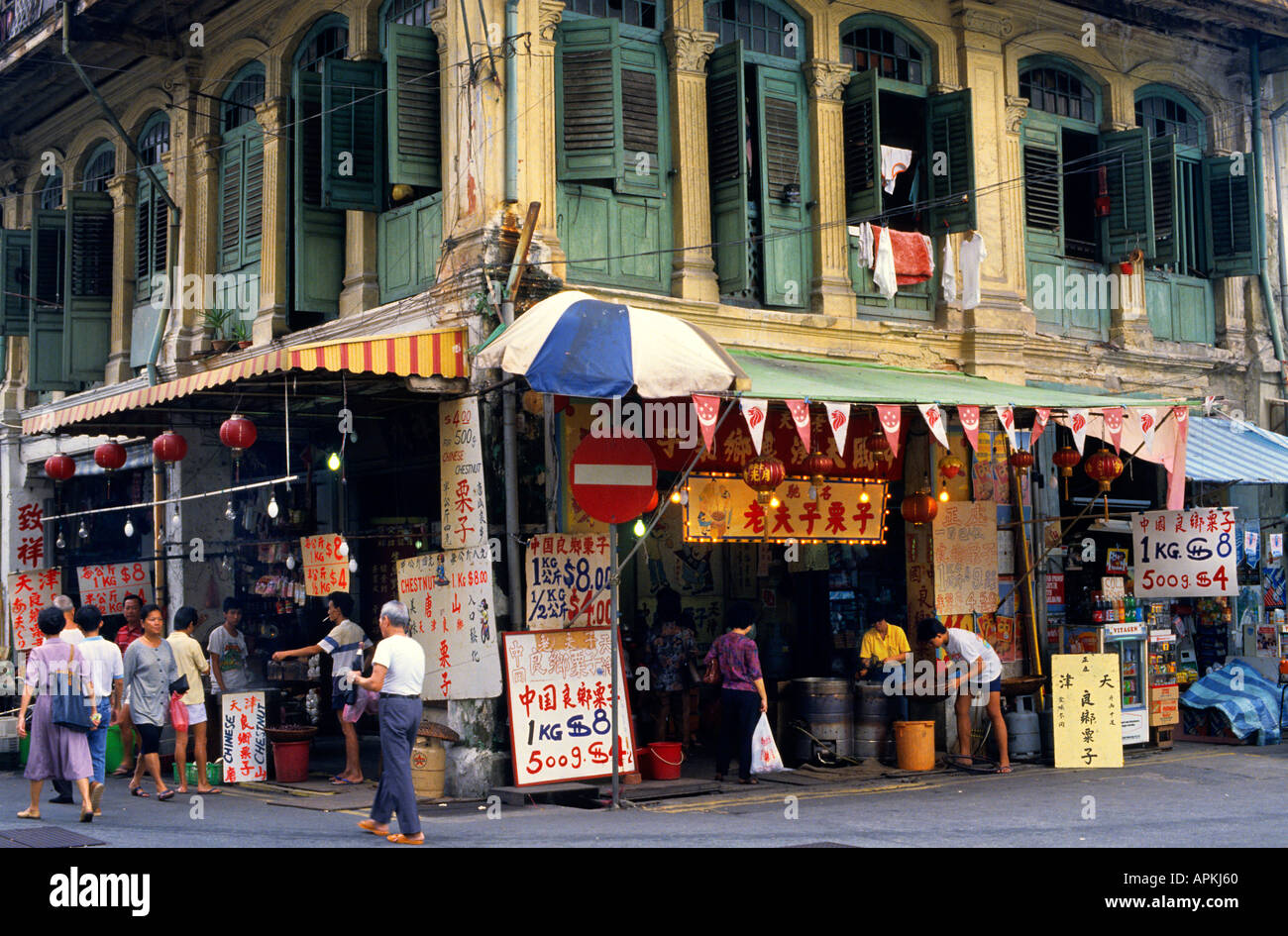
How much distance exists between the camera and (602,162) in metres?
13.2

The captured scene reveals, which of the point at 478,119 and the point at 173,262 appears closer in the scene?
the point at 478,119

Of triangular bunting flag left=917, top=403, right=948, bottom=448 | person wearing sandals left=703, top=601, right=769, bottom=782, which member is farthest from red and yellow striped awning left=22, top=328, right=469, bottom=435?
triangular bunting flag left=917, top=403, right=948, bottom=448

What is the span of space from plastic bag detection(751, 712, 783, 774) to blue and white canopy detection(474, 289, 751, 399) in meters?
3.53

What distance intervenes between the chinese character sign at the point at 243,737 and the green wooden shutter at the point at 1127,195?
432 inches

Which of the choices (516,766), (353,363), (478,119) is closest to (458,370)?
(353,363)

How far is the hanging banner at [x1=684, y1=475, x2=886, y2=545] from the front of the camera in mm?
13031

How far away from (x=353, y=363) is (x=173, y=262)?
6893 millimetres

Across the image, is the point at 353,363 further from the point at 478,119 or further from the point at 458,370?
the point at 478,119

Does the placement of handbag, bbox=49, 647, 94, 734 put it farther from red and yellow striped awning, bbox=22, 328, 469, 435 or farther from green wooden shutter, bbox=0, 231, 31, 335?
green wooden shutter, bbox=0, 231, 31, 335

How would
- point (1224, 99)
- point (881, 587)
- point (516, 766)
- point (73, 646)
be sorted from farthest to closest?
point (1224, 99) → point (881, 587) → point (516, 766) → point (73, 646)

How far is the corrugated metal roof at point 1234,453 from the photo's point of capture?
1563 centimetres

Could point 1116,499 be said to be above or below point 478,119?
below

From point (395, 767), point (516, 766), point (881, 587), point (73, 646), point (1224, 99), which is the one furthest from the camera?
point (1224, 99)

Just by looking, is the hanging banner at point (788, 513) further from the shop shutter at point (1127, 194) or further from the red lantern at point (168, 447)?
the red lantern at point (168, 447)
